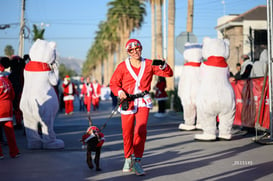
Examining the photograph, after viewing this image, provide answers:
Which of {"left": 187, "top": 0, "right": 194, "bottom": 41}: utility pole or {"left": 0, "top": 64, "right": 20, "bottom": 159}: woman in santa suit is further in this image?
{"left": 187, "top": 0, "right": 194, "bottom": 41}: utility pole

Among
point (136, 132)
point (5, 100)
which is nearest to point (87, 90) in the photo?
point (5, 100)

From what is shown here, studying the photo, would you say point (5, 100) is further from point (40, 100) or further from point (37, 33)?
point (37, 33)

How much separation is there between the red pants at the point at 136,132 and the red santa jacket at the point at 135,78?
108 mm

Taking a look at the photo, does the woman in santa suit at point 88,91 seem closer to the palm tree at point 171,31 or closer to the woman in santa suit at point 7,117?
the palm tree at point 171,31

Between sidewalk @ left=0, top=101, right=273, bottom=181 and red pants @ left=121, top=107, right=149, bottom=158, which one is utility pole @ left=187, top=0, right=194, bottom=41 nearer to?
→ sidewalk @ left=0, top=101, right=273, bottom=181

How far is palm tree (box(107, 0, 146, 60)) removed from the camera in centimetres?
4513

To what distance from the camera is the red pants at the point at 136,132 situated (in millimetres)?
6223

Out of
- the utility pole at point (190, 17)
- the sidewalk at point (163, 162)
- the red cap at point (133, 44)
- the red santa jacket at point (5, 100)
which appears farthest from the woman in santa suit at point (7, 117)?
the utility pole at point (190, 17)

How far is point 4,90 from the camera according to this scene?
25.7 ft

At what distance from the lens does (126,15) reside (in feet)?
153

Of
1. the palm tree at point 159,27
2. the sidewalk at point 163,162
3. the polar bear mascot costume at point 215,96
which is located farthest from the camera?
the palm tree at point 159,27

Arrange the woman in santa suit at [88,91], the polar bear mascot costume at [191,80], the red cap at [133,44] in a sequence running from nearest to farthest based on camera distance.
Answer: the red cap at [133,44], the polar bear mascot costume at [191,80], the woman in santa suit at [88,91]

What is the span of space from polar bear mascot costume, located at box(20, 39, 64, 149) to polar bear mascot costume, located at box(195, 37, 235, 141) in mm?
3351

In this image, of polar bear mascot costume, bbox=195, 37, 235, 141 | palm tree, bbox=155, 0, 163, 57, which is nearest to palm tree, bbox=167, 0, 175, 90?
palm tree, bbox=155, 0, 163, 57
